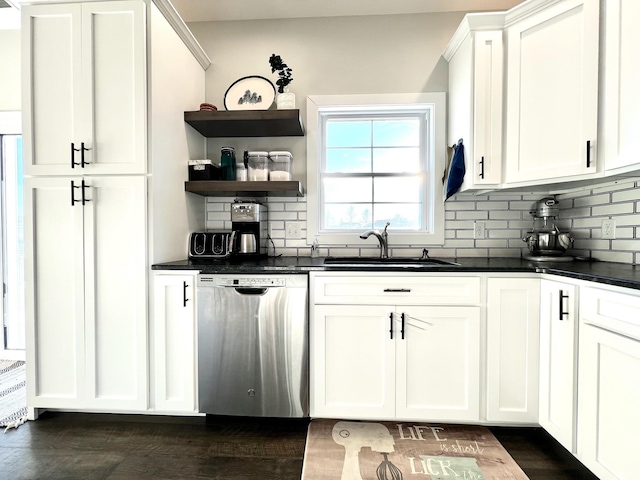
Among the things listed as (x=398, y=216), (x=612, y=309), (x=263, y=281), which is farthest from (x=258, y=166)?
(x=612, y=309)

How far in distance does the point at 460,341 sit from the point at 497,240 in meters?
1.02

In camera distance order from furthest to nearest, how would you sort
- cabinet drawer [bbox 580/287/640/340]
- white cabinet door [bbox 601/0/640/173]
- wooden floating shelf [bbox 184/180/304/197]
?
wooden floating shelf [bbox 184/180/304/197] → white cabinet door [bbox 601/0/640/173] → cabinet drawer [bbox 580/287/640/340]

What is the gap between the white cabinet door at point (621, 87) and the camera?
1.50 m

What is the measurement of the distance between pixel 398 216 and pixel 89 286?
221 centimetres

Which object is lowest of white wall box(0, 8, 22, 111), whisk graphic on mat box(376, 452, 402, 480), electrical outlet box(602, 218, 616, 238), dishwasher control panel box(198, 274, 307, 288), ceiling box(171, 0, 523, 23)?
whisk graphic on mat box(376, 452, 402, 480)

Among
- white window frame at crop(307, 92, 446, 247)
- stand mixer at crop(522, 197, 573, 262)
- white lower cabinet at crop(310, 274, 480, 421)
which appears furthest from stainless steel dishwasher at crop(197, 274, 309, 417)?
stand mixer at crop(522, 197, 573, 262)

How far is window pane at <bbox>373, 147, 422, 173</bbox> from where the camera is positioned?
8.91 feet

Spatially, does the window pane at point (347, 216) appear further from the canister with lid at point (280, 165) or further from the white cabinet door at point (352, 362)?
the white cabinet door at point (352, 362)

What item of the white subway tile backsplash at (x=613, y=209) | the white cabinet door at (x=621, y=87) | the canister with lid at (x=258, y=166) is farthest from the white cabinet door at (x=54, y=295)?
the white subway tile backsplash at (x=613, y=209)

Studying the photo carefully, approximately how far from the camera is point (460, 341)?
1.88m

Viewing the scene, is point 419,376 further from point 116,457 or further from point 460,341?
point 116,457

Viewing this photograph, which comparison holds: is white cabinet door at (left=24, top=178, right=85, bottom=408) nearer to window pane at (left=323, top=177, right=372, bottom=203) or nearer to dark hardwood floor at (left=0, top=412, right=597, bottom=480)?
dark hardwood floor at (left=0, top=412, right=597, bottom=480)

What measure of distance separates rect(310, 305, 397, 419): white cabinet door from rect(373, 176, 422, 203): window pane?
1132mm

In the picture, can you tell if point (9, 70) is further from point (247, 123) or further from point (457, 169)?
point (457, 169)
